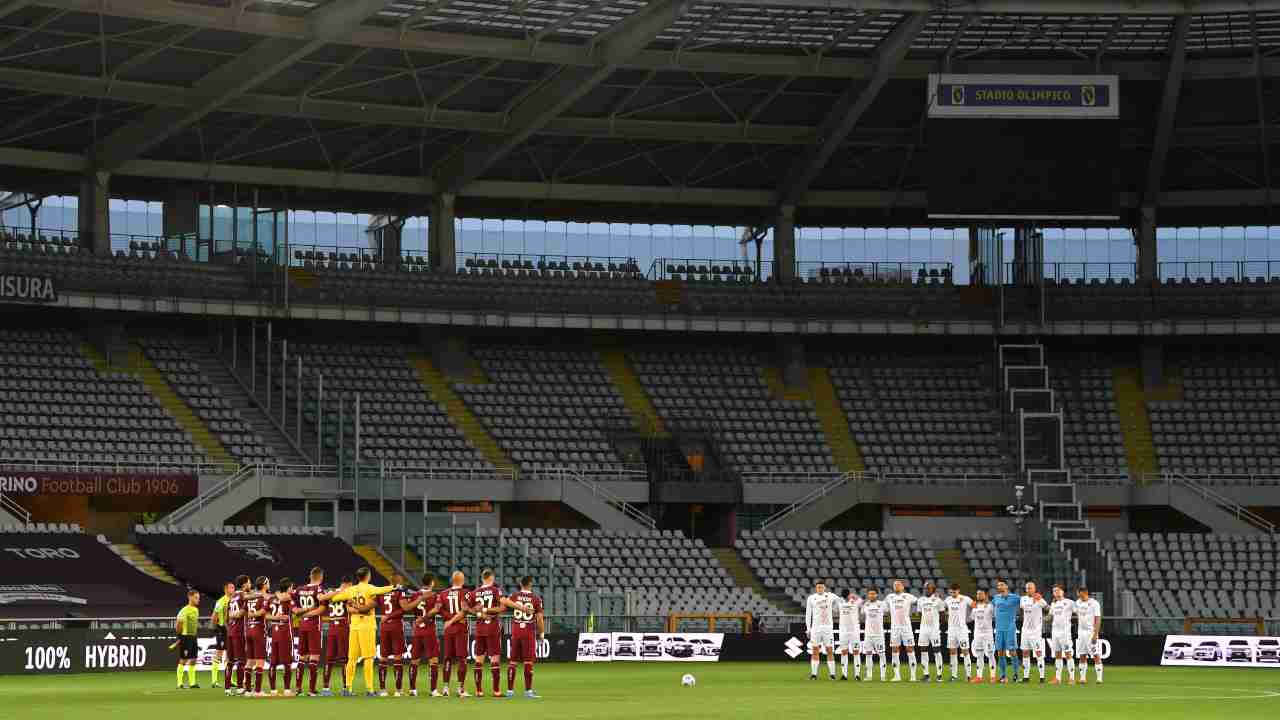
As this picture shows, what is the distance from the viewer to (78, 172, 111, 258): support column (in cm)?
6038

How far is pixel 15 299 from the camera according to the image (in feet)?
183

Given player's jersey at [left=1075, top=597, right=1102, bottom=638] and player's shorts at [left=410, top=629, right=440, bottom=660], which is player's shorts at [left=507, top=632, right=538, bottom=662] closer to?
player's shorts at [left=410, top=629, right=440, bottom=660]

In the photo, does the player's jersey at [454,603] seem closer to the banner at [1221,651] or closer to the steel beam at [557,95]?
the banner at [1221,651]

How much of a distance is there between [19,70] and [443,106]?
1225 centimetres

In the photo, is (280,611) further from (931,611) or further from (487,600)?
(931,611)

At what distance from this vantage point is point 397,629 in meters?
29.8

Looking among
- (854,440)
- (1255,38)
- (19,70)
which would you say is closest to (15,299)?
(19,70)

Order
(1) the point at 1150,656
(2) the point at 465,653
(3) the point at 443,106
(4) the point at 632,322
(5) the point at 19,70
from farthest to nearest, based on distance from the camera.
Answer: (4) the point at 632,322
(3) the point at 443,106
(5) the point at 19,70
(1) the point at 1150,656
(2) the point at 465,653

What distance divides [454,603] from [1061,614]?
12.1 m

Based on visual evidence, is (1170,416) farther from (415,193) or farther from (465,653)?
(465,653)

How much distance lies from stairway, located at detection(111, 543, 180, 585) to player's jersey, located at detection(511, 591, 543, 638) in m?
22.9

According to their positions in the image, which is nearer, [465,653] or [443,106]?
[465,653]

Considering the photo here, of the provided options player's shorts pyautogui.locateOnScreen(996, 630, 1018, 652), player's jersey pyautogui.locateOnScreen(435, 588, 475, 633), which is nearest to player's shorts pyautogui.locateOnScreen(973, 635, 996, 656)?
player's shorts pyautogui.locateOnScreen(996, 630, 1018, 652)

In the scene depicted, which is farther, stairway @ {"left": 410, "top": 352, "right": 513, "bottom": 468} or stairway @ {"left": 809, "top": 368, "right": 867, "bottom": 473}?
stairway @ {"left": 809, "top": 368, "right": 867, "bottom": 473}
